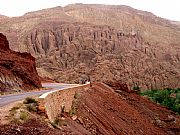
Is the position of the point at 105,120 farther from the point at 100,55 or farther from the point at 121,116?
the point at 100,55

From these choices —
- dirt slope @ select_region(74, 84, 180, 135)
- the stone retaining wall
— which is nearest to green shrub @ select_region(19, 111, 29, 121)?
the stone retaining wall

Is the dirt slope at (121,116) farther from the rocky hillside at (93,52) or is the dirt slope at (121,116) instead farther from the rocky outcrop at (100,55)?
the rocky outcrop at (100,55)

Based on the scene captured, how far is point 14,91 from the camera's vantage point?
30.9 meters

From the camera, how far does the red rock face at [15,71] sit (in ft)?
103

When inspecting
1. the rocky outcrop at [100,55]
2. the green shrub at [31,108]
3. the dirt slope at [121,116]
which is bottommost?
the rocky outcrop at [100,55]

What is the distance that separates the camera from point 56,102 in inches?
834

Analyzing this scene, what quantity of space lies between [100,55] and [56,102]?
76825 mm

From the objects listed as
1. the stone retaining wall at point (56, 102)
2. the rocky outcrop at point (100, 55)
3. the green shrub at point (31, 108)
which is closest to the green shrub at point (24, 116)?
the green shrub at point (31, 108)

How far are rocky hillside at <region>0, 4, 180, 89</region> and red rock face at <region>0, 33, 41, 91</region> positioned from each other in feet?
130

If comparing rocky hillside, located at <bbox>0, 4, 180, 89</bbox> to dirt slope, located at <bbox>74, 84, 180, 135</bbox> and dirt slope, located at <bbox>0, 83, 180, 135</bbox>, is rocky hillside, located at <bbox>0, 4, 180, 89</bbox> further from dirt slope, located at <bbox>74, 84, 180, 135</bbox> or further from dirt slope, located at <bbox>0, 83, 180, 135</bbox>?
dirt slope, located at <bbox>0, 83, 180, 135</bbox>

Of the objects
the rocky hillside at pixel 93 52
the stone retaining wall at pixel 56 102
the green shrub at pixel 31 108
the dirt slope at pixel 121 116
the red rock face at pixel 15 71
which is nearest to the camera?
the green shrub at pixel 31 108

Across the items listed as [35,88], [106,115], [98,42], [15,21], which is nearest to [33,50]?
[98,42]

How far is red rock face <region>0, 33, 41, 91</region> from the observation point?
31.3m

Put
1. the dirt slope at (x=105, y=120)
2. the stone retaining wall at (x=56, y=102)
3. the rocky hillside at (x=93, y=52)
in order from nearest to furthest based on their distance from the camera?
the dirt slope at (x=105, y=120)
the stone retaining wall at (x=56, y=102)
the rocky hillside at (x=93, y=52)
